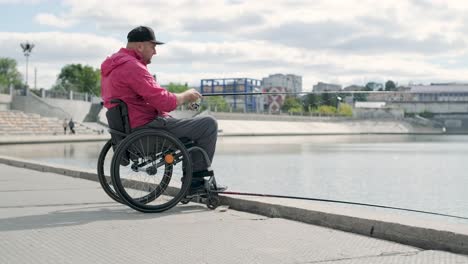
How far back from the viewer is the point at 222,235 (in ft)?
13.3

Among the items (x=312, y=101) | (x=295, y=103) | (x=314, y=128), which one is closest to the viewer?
(x=312, y=101)

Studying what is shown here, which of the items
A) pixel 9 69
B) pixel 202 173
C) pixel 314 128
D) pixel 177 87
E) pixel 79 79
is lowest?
pixel 314 128

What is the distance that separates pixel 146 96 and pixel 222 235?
1.52 metres

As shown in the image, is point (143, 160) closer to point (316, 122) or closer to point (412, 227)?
point (412, 227)

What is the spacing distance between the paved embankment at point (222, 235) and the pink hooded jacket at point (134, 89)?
0.83 meters

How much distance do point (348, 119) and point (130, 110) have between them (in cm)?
11449

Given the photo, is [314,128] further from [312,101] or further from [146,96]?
[146,96]

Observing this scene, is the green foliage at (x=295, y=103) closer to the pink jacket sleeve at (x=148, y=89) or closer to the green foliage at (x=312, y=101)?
the green foliage at (x=312, y=101)

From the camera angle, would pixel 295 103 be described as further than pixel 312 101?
Yes

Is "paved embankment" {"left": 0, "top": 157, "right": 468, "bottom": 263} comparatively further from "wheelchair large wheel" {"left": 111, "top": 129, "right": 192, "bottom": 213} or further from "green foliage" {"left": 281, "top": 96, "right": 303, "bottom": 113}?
"green foliage" {"left": 281, "top": 96, "right": 303, "bottom": 113}

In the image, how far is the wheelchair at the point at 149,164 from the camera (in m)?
4.99

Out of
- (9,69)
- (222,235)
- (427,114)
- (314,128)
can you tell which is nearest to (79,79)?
(9,69)

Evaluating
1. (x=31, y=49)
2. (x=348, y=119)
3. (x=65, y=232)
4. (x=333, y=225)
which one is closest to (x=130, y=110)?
(x=65, y=232)

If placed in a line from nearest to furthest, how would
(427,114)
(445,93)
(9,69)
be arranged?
(445,93)
(9,69)
(427,114)
